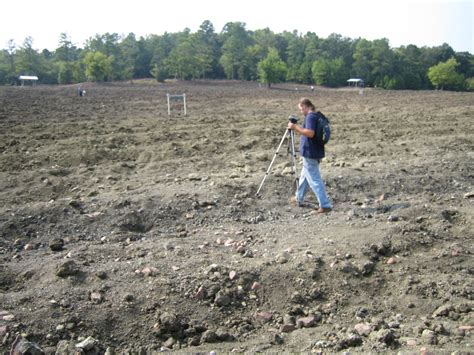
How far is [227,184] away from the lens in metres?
9.58

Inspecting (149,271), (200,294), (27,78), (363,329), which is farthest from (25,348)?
(27,78)

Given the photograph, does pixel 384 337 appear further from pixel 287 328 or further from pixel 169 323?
pixel 169 323

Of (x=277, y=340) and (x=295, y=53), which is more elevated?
(x=295, y=53)

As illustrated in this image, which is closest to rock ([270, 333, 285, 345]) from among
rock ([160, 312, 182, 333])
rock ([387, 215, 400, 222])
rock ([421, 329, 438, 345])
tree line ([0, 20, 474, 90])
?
rock ([160, 312, 182, 333])

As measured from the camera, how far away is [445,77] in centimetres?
7906

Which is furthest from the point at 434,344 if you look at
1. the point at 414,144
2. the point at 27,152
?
the point at 27,152

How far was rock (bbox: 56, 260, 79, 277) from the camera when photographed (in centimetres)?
578

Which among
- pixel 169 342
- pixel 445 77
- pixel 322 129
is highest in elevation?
pixel 445 77

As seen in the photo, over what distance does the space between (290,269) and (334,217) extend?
2.31 m

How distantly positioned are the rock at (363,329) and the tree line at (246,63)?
221 feet

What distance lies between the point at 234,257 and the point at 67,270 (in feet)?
7.21

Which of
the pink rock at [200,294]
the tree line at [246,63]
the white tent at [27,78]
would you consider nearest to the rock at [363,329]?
the pink rock at [200,294]

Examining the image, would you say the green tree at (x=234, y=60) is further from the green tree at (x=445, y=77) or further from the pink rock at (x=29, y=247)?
the pink rock at (x=29, y=247)

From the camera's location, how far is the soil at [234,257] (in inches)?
194
